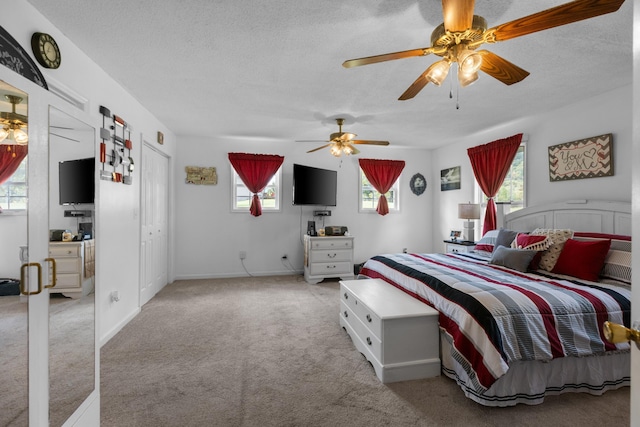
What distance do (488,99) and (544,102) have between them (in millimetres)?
672

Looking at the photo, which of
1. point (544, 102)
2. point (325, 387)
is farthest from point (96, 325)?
point (544, 102)

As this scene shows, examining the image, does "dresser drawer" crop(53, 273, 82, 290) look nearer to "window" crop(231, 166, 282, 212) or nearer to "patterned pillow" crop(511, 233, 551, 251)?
"patterned pillow" crop(511, 233, 551, 251)

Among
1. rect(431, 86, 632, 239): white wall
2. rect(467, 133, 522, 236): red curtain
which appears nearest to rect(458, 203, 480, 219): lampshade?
rect(467, 133, 522, 236): red curtain

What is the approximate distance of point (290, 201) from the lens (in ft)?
18.4

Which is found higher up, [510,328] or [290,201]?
[290,201]

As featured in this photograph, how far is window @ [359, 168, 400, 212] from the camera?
→ 19.6 ft

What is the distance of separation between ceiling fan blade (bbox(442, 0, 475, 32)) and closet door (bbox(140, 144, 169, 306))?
3.60 meters

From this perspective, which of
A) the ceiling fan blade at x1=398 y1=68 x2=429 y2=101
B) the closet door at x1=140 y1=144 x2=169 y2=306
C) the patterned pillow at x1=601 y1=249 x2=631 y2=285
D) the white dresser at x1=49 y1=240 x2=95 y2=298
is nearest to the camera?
the white dresser at x1=49 y1=240 x2=95 y2=298

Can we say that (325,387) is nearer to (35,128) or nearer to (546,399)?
(546,399)

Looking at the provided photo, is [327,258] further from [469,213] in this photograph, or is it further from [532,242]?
[532,242]

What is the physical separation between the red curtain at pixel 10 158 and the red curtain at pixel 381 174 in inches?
195

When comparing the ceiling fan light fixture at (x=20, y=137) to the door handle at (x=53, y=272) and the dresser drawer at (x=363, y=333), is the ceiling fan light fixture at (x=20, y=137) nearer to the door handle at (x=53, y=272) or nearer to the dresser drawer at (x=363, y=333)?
the door handle at (x=53, y=272)

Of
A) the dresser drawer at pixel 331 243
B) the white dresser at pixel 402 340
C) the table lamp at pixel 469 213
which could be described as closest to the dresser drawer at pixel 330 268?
the dresser drawer at pixel 331 243

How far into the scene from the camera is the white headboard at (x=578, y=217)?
2.95 m
